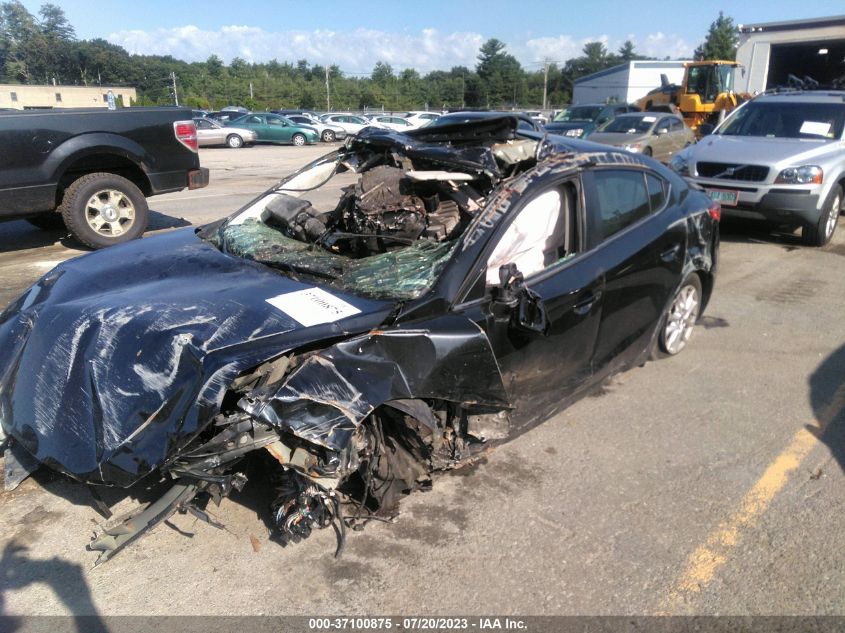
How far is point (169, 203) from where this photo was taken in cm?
1141

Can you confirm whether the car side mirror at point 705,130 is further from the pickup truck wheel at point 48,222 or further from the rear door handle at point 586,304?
the pickup truck wheel at point 48,222

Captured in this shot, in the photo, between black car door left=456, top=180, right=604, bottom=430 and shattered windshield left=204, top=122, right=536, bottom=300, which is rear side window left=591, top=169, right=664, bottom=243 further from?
shattered windshield left=204, top=122, right=536, bottom=300

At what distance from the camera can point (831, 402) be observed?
4355mm

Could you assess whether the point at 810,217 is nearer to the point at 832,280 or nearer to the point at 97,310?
the point at 832,280

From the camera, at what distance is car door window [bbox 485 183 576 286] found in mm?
3391

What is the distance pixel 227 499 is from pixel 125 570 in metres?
0.54

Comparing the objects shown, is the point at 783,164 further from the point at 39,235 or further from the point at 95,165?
the point at 39,235

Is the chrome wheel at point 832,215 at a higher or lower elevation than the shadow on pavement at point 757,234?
higher

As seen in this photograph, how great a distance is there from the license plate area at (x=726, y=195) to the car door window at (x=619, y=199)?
4.83m

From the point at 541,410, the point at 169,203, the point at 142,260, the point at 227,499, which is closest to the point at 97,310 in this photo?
the point at 142,260

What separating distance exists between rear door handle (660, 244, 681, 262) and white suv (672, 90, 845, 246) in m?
4.52

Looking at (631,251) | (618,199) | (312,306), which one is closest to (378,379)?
(312,306)

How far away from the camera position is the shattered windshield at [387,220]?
338 centimetres

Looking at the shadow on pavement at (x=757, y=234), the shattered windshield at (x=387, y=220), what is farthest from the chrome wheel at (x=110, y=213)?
the shadow on pavement at (x=757, y=234)
